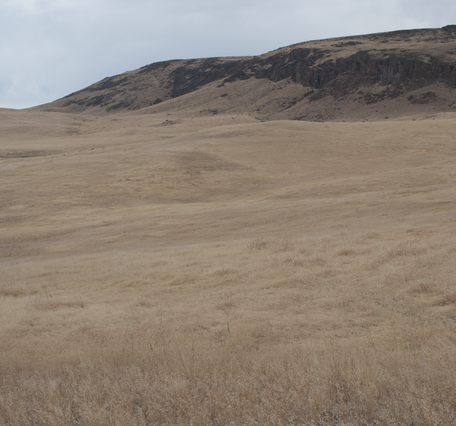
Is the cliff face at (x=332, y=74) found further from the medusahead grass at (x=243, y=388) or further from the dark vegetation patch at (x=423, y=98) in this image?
the medusahead grass at (x=243, y=388)

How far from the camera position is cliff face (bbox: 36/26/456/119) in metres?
98.0

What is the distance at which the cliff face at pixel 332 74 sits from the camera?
98000 millimetres

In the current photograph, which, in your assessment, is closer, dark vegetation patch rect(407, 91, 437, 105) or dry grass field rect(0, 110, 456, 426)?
dry grass field rect(0, 110, 456, 426)

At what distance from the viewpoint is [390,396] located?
11.3ft

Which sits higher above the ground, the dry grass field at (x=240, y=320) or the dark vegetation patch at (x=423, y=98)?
the dark vegetation patch at (x=423, y=98)

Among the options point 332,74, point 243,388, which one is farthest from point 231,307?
point 332,74

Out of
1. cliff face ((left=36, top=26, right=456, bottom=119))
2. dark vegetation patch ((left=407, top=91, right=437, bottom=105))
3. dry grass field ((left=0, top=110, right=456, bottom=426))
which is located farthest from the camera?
cliff face ((left=36, top=26, right=456, bottom=119))

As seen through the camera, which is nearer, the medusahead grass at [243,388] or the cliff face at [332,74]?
the medusahead grass at [243,388]

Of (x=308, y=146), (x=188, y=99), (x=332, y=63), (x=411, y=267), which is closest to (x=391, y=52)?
(x=332, y=63)

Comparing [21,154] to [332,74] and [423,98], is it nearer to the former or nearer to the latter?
[423,98]

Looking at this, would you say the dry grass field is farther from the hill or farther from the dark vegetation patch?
the dark vegetation patch

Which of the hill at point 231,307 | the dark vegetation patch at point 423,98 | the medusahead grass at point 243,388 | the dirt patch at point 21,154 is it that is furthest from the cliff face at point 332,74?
the medusahead grass at point 243,388

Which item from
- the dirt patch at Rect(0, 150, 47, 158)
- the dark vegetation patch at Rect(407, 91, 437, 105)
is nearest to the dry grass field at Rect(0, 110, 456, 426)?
the dirt patch at Rect(0, 150, 47, 158)

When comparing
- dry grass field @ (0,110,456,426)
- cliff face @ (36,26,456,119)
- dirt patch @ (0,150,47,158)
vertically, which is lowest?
dry grass field @ (0,110,456,426)
